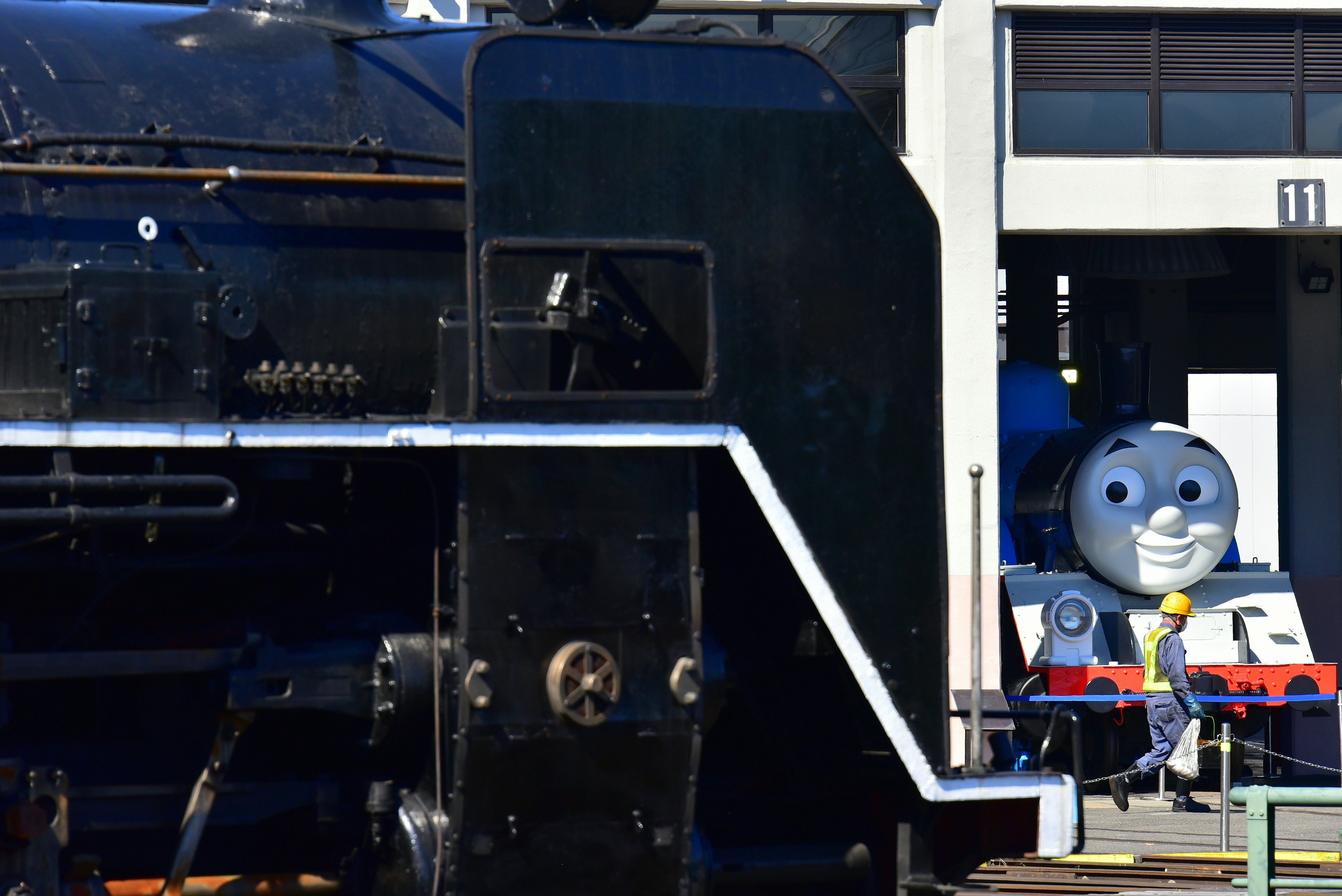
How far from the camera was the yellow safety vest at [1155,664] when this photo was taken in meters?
11.2

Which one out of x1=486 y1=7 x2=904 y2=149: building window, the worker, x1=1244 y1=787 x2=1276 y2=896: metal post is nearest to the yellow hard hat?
the worker

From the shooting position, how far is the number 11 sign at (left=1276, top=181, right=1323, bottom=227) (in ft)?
42.3

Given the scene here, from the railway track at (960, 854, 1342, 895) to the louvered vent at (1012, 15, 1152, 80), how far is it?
708cm

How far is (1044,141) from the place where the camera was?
13008mm

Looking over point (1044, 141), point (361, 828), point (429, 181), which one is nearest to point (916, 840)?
point (361, 828)

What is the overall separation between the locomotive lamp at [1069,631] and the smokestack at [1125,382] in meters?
2.28

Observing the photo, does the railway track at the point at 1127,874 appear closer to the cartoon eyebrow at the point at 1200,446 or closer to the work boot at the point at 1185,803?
the work boot at the point at 1185,803

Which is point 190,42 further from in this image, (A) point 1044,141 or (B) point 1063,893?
(A) point 1044,141

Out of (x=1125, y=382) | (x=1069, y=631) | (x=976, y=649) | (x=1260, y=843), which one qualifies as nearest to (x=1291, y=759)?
(x=1069, y=631)

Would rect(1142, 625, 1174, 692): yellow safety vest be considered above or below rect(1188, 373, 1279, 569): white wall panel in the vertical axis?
below

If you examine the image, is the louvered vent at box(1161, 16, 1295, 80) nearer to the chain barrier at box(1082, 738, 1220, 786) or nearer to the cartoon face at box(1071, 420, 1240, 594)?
the cartoon face at box(1071, 420, 1240, 594)

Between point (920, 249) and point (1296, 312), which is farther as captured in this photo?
point (1296, 312)

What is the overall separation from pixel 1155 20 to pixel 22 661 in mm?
11832

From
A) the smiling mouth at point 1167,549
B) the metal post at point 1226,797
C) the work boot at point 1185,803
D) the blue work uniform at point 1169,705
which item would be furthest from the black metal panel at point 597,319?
the smiling mouth at point 1167,549
